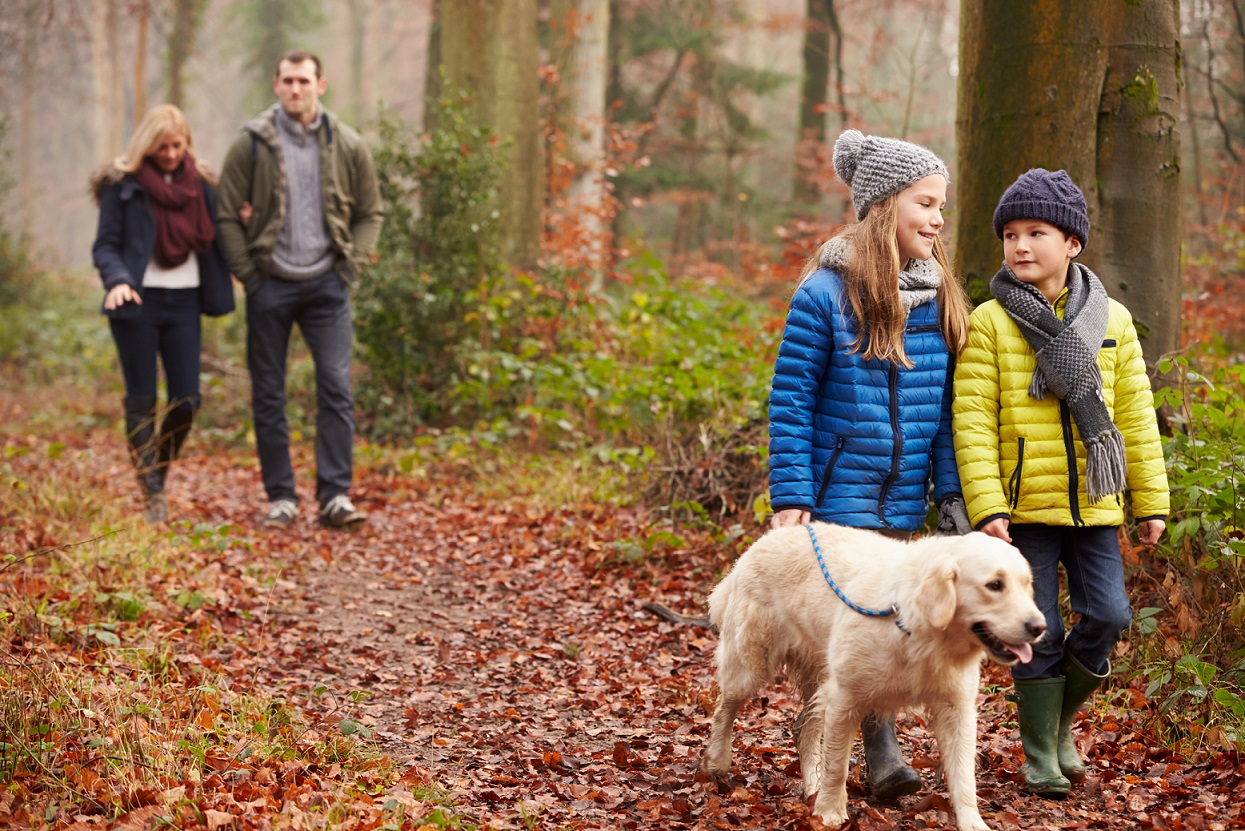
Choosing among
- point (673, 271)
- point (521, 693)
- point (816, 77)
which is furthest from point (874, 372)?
point (816, 77)

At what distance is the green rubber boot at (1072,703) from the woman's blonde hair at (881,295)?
1.18 metres

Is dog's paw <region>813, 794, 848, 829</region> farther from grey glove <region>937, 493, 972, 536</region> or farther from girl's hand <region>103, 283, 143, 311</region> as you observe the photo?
girl's hand <region>103, 283, 143, 311</region>

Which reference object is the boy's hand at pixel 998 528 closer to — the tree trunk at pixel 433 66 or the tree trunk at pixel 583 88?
the tree trunk at pixel 583 88

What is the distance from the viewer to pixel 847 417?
12.5 ft

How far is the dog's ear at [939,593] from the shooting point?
3031mm

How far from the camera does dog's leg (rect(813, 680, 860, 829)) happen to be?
3.38 metres

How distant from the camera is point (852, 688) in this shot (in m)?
3.35

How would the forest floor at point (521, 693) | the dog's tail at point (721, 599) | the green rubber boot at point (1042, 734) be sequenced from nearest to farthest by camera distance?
1. the forest floor at point (521, 693)
2. the green rubber boot at point (1042, 734)
3. the dog's tail at point (721, 599)

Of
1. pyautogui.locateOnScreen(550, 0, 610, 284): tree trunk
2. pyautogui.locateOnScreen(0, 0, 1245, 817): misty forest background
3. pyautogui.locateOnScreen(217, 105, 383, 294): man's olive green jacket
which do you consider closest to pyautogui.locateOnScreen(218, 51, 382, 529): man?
pyautogui.locateOnScreen(217, 105, 383, 294): man's olive green jacket

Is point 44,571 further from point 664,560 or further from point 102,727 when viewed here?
point 664,560

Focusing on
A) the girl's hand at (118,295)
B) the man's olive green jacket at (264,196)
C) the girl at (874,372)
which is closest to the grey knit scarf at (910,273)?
the girl at (874,372)

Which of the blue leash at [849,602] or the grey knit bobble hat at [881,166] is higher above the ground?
the grey knit bobble hat at [881,166]

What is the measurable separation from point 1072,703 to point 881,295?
5.16ft

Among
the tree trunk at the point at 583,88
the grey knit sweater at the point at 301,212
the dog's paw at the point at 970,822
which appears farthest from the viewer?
the tree trunk at the point at 583,88
